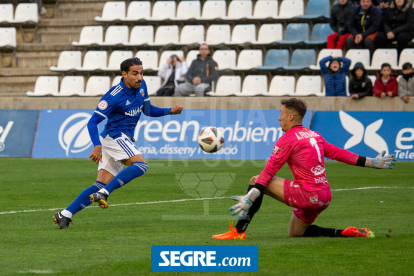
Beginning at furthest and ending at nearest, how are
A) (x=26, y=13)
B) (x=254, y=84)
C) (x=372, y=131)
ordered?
1. (x=26, y=13)
2. (x=254, y=84)
3. (x=372, y=131)

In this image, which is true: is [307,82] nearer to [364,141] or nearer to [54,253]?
[364,141]

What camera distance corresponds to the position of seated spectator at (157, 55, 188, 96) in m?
18.0

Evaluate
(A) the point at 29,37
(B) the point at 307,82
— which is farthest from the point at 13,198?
(A) the point at 29,37

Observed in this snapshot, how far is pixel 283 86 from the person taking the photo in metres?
18.6

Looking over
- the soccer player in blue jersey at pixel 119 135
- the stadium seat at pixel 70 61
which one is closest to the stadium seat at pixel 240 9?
the stadium seat at pixel 70 61

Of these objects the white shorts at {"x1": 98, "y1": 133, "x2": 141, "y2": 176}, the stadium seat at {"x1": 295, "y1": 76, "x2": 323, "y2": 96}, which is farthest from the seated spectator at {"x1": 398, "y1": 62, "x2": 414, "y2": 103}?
the white shorts at {"x1": 98, "y1": 133, "x2": 141, "y2": 176}

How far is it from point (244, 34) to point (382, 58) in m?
4.62

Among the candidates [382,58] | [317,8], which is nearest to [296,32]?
[317,8]

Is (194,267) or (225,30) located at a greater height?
(225,30)

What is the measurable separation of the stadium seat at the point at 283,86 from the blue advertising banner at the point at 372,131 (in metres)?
2.32

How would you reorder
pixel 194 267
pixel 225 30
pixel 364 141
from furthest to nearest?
pixel 225 30 → pixel 364 141 → pixel 194 267

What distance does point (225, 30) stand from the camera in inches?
812

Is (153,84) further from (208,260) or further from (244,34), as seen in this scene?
(208,260)

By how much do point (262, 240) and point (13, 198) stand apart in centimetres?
513
